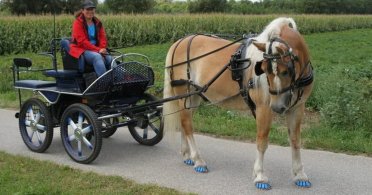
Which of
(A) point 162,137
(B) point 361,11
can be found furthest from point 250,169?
(B) point 361,11

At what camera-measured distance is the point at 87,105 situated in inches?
263

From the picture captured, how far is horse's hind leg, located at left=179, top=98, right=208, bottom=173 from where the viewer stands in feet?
19.8

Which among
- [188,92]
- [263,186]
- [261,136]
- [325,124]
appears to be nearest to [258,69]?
[261,136]

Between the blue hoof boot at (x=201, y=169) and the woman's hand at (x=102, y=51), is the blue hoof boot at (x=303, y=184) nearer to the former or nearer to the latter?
the blue hoof boot at (x=201, y=169)

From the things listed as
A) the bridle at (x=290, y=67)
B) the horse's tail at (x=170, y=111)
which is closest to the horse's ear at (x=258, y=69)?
the bridle at (x=290, y=67)

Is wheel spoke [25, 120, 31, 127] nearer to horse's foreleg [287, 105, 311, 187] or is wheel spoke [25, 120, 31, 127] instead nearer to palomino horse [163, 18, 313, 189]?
palomino horse [163, 18, 313, 189]

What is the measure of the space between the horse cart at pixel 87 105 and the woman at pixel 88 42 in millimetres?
139

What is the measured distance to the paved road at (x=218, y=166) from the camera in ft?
17.5

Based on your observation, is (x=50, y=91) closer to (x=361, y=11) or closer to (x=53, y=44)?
(x=53, y=44)

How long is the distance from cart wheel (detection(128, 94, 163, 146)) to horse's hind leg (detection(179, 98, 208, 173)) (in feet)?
2.10

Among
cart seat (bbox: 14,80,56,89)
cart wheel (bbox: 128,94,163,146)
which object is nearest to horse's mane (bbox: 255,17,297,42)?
cart wheel (bbox: 128,94,163,146)

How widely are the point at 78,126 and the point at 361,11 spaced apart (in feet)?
270

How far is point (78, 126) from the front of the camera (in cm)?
646

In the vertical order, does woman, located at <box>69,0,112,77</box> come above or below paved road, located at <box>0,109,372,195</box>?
above
